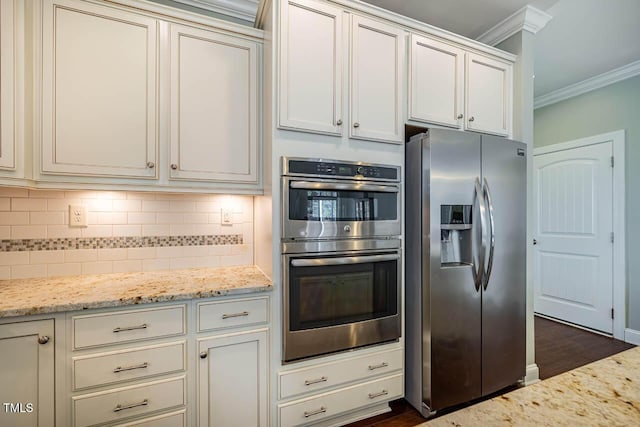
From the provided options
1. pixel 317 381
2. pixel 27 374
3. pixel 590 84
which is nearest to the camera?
pixel 27 374

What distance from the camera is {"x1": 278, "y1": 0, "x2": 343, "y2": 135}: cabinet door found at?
5.26 feet

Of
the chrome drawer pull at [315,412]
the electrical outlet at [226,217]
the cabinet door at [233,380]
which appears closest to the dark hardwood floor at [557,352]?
the chrome drawer pull at [315,412]

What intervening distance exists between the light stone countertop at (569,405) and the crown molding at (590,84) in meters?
3.69

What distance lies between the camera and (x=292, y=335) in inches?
62.3

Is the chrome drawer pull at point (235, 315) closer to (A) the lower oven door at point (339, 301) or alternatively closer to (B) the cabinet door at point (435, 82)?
(A) the lower oven door at point (339, 301)

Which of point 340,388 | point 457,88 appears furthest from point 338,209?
point 457,88

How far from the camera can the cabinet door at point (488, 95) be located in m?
2.11

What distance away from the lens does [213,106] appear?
173 cm

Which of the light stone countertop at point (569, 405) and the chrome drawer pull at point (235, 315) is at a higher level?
the light stone countertop at point (569, 405)

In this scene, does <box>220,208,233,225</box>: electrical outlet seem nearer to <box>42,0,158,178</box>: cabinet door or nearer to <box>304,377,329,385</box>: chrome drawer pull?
<box>42,0,158,178</box>: cabinet door

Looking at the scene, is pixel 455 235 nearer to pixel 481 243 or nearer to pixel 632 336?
pixel 481 243

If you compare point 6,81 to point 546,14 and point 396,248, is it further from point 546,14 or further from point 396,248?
point 546,14

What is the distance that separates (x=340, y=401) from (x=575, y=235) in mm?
3387

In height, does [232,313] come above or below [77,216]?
below
